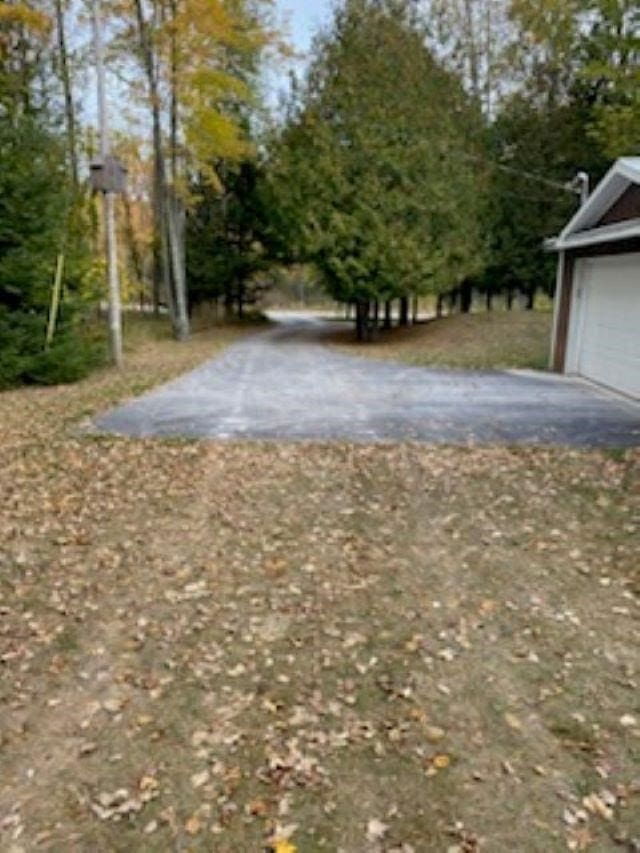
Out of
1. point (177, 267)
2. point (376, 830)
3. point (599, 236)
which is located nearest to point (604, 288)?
point (599, 236)

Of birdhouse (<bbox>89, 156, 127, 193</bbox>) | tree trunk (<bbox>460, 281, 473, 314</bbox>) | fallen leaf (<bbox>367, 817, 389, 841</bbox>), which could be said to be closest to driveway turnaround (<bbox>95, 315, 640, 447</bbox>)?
birdhouse (<bbox>89, 156, 127, 193</bbox>)

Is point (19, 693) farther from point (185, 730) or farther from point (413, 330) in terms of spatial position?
point (413, 330)

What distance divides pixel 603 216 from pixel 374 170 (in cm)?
723

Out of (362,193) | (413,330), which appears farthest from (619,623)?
(413,330)

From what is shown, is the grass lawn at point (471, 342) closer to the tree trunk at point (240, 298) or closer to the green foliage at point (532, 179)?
the green foliage at point (532, 179)

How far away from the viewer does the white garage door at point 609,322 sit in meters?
9.91

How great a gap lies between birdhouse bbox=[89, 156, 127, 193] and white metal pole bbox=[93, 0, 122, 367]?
85 millimetres

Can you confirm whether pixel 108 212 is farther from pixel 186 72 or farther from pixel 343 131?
pixel 343 131

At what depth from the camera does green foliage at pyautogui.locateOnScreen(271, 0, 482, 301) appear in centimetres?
1692

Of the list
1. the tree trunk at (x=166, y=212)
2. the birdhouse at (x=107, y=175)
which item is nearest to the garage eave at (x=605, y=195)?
the birdhouse at (x=107, y=175)

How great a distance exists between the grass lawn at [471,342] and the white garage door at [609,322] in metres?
1.56

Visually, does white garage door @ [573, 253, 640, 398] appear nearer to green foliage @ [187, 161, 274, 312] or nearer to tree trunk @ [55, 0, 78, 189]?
tree trunk @ [55, 0, 78, 189]

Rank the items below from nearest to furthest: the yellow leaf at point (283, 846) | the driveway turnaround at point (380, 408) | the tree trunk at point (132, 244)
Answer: the yellow leaf at point (283, 846) → the driveway turnaround at point (380, 408) → the tree trunk at point (132, 244)

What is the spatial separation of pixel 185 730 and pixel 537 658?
1776 millimetres
